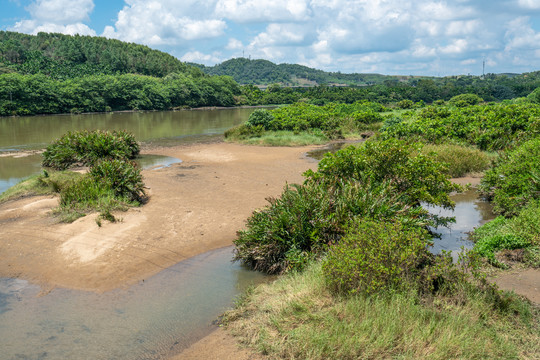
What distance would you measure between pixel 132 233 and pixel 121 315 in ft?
12.2

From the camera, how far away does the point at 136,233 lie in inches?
408

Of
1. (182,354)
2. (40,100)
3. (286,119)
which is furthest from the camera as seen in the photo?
(40,100)

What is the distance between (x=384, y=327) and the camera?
5.08 meters

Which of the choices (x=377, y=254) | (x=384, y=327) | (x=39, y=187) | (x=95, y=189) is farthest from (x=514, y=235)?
(x=39, y=187)

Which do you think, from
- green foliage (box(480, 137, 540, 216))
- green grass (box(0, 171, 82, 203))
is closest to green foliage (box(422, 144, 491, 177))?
green foliage (box(480, 137, 540, 216))

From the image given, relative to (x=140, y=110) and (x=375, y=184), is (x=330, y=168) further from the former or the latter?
(x=140, y=110)

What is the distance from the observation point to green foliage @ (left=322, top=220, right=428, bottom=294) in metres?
5.82

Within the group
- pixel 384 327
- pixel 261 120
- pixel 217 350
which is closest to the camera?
pixel 384 327

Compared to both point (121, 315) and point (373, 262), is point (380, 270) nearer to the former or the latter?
point (373, 262)

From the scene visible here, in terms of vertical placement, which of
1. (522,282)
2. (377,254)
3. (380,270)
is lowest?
(522,282)

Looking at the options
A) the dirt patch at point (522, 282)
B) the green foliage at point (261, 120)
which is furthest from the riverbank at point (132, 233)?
the green foliage at point (261, 120)

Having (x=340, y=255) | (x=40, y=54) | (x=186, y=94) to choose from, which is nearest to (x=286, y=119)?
(x=340, y=255)

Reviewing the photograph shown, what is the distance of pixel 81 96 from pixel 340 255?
2825 inches

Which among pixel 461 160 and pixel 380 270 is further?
pixel 461 160
